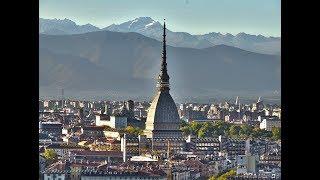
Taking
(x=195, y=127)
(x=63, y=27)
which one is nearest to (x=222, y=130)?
(x=195, y=127)

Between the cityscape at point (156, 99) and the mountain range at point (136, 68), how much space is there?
0.02 m

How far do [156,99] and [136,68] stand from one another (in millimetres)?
735

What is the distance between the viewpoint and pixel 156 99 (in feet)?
60.1

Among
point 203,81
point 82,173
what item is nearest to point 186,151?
point 203,81

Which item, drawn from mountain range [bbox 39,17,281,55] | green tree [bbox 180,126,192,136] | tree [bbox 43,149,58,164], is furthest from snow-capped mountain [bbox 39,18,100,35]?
green tree [bbox 180,126,192,136]

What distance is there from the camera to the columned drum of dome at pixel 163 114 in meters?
17.3

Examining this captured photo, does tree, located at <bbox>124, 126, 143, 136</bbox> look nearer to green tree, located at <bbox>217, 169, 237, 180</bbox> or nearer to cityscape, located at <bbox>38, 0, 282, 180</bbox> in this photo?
cityscape, located at <bbox>38, 0, 282, 180</bbox>

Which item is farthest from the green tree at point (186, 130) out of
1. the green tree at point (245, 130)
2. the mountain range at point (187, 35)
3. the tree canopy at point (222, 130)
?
the mountain range at point (187, 35)

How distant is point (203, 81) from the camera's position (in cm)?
1608

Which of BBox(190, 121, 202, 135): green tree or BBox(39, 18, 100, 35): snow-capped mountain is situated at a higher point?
BBox(39, 18, 100, 35): snow-capped mountain

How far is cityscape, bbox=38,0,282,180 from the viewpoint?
13.1 metres

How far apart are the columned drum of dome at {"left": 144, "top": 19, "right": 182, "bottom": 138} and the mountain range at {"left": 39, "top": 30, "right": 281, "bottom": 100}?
0.25 meters
